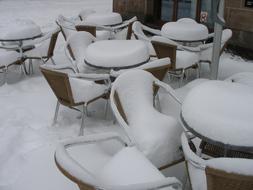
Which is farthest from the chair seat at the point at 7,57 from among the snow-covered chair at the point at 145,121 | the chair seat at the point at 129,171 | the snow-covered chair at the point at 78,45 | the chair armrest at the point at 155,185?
the chair armrest at the point at 155,185

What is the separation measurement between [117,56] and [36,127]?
1134mm

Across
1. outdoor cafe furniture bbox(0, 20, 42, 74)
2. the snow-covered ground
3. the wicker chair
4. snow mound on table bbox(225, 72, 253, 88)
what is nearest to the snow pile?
the snow-covered ground

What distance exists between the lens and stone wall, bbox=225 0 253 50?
5887mm

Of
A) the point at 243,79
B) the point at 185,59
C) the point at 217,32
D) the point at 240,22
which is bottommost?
the point at 185,59

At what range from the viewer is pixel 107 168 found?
2.04 m

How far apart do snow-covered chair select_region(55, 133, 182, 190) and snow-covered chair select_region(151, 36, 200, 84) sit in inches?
76.1

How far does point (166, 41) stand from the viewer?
416cm

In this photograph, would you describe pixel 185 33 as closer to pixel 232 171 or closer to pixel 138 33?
pixel 138 33

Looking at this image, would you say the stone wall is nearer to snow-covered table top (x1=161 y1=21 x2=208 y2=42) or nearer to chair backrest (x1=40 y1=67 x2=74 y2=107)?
snow-covered table top (x1=161 y1=21 x2=208 y2=42)

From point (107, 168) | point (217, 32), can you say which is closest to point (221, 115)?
point (107, 168)

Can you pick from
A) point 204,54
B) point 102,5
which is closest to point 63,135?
point 204,54

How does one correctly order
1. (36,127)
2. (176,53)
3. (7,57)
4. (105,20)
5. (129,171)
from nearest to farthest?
(129,171)
(36,127)
(176,53)
(7,57)
(105,20)

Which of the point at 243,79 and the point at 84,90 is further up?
the point at 243,79

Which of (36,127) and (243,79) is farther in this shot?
(36,127)
